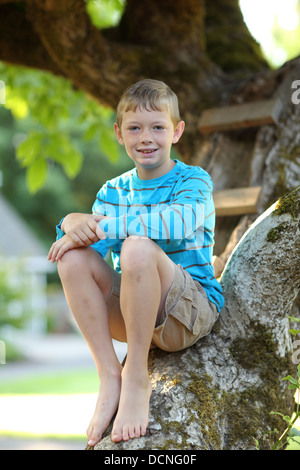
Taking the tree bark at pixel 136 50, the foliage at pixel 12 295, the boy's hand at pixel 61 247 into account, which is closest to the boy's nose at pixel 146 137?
the boy's hand at pixel 61 247

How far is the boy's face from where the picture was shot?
6.86 feet

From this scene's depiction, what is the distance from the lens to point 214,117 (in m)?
3.49

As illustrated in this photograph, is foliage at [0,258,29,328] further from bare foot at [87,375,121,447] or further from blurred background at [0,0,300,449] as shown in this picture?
bare foot at [87,375,121,447]

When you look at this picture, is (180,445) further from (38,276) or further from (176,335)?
(38,276)

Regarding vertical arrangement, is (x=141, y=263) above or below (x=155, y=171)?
below

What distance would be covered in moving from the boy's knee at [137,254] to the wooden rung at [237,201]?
129 centimetres

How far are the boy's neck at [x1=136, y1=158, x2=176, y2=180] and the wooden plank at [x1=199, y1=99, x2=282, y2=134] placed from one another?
4.06ft

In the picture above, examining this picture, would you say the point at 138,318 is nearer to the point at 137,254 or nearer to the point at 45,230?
the point at 137,254

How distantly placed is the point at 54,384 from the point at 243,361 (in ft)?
28.0

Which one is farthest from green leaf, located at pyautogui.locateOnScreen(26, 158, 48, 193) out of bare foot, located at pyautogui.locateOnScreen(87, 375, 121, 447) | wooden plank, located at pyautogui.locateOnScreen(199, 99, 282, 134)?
bare foot, located at pyautogui.locateOnScreen(87, 375, 121, 447)

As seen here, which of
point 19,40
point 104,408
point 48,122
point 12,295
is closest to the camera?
point 104,408

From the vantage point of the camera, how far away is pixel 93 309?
6.45ft

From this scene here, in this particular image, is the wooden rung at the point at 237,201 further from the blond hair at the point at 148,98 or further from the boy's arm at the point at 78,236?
the boy's arm at the point at 78,236

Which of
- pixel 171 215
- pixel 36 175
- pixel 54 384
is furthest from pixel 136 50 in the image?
pixel 54 384
